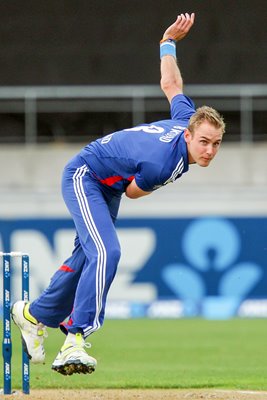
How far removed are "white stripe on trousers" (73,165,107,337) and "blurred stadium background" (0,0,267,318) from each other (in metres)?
10.3

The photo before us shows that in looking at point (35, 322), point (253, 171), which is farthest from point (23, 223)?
point (35, 322)

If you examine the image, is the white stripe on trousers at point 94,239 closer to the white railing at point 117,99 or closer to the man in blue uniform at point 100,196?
the man in blue uniform at point 100,196

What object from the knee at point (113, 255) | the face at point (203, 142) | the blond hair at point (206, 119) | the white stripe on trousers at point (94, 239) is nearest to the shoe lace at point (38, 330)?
Answer: the white stripe on trousers at point (94, 239)

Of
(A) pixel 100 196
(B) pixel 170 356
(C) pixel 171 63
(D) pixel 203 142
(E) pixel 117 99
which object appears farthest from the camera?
(E) pixel 117 99

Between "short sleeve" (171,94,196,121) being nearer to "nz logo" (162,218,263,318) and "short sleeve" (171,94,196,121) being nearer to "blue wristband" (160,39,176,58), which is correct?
"blue wristband" (160,39,176,58)

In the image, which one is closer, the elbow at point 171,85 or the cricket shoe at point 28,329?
the cricket shoe at point 28,329

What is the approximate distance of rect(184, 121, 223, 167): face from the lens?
8492 millimetres

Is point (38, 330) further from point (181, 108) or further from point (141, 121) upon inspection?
point (141, 121)

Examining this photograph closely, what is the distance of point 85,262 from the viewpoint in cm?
904

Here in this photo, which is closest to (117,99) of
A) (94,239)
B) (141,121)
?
(141,121)

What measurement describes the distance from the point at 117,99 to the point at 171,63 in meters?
11.0

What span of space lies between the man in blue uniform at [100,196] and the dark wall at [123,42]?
1194cm

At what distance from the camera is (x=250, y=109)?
20.4 meters

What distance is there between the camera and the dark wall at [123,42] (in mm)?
21094
